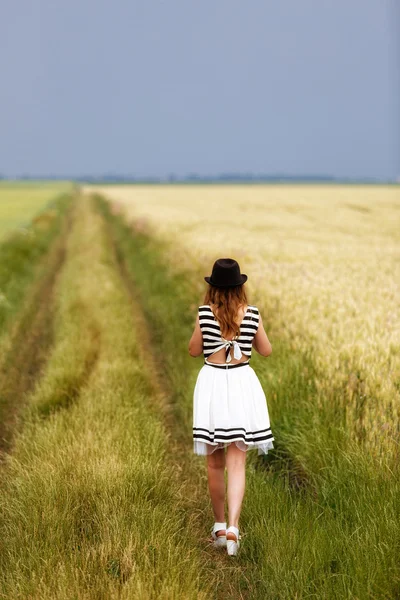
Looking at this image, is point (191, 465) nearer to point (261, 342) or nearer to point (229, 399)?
point (229, 399)

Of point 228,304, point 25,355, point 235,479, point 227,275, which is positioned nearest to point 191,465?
point 235,479

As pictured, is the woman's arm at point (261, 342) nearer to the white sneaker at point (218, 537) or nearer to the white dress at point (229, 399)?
the white dress at point (229, 399)

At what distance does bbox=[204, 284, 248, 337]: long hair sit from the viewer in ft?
11.9

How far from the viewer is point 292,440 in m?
4.84

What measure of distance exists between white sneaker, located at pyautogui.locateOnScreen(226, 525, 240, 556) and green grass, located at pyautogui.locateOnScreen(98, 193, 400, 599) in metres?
0.10

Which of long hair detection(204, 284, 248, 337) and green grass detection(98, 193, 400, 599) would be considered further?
long hair detection(204, 284, 248, 337)

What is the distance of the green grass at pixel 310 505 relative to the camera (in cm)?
323

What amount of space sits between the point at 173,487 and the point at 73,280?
9.18m

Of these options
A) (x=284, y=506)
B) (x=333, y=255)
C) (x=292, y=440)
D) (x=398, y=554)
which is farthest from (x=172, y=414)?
(x=333, y=255)

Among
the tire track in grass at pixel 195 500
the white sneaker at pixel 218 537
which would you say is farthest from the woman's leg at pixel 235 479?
the tire track in grass at pixel 195 500

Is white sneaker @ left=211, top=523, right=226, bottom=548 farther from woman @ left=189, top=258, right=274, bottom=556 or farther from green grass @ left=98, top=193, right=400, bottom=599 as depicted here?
green grass @ left=98, top=193, right=400, bottom=599

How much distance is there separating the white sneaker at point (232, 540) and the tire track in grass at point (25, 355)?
277 cm

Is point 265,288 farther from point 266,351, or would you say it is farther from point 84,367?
point 266,351

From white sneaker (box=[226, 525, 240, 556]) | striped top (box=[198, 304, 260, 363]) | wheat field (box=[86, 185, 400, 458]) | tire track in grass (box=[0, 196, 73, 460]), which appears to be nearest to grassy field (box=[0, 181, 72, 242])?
tire track in grass (box=[0, 196, 73, 460])
